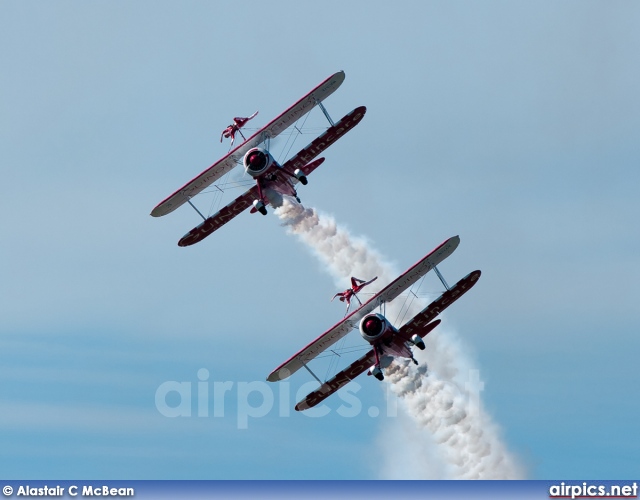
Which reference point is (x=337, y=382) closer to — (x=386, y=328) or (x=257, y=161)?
(x=386, y=328)

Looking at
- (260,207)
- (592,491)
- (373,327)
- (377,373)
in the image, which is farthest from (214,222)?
(592,491)

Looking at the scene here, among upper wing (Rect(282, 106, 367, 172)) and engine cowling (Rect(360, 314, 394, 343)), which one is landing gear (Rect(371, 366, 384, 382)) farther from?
upper wing (Rect(282, 106, 367, 172))

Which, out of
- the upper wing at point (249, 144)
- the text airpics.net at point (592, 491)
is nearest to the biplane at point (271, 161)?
the upper wing at point (249, 144)

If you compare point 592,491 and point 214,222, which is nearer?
point 592,491

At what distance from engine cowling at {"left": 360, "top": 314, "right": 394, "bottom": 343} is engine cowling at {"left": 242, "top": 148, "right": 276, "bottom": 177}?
11.4 meters

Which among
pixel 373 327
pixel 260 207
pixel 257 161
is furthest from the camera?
pixel 260 207

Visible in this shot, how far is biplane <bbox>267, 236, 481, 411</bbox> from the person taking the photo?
2687 inches

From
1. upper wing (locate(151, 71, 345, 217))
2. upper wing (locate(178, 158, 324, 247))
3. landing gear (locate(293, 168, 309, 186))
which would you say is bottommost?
landing gear (locate(293, 168, 309, 186))

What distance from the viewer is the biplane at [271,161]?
72.2 metres

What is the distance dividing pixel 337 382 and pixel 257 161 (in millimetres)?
14088

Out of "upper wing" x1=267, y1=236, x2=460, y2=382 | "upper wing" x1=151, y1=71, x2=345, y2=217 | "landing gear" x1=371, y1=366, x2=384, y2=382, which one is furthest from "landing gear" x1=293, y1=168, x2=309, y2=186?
"landing gear" x1=371, y1=366, x2=384, y2=382

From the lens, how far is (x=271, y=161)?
72500 mm

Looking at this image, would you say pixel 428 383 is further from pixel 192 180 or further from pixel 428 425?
pixel 192 180

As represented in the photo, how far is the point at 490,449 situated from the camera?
7869cm
